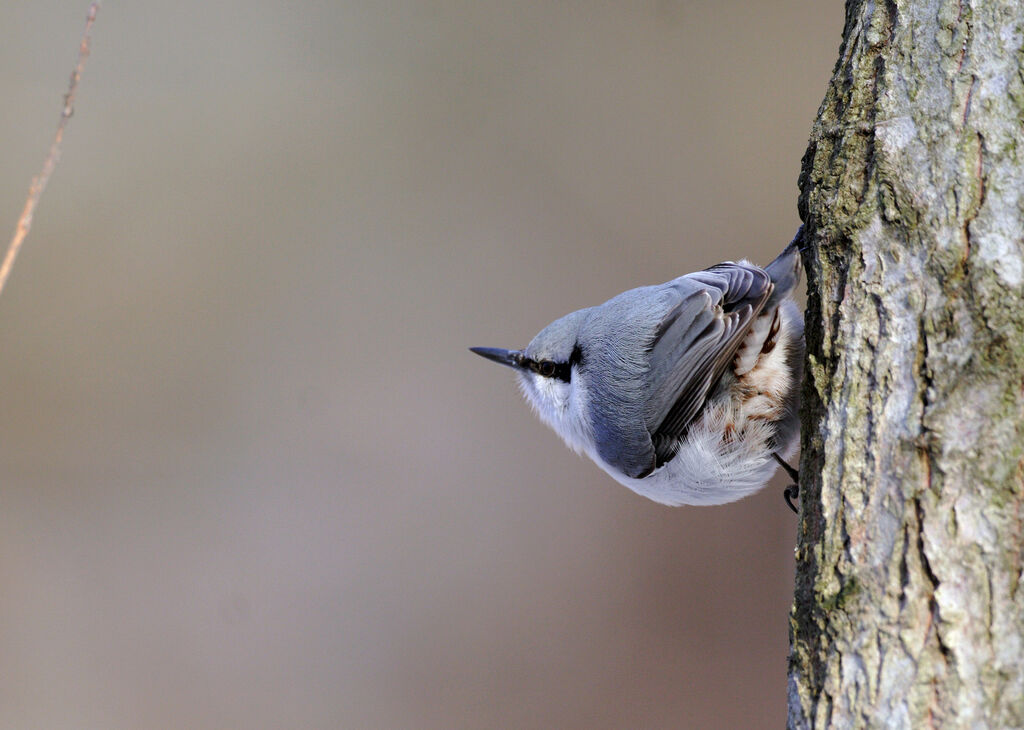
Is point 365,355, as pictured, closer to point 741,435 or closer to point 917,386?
point 741,435

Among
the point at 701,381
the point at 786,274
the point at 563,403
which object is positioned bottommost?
the point at 563,403

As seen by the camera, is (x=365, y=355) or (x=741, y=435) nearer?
(x=741, y=435)

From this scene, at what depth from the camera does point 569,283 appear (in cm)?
338

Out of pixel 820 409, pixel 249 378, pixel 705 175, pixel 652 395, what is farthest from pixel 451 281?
pixel 820 409

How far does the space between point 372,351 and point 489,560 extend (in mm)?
898

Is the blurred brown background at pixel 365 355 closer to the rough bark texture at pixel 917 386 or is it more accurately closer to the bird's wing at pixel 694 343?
the bird's wing at pixel 694 343

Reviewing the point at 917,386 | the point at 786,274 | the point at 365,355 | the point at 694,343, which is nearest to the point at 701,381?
the point at 694,343

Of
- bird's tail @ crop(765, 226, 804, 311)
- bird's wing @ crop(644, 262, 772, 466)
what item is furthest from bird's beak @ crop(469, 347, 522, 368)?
bird's tail @ crop(765, 226, 804, 311)

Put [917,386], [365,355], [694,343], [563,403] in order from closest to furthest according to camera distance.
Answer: [917,386] → [694,343] → [563,403] → [365,355]

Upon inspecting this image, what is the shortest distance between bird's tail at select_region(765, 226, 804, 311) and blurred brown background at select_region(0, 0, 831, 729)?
1.45 m

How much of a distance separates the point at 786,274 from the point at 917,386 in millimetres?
729

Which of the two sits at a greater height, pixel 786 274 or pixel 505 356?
pixel 786 274

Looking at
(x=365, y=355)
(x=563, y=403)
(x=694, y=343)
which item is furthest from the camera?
(x=365, y=355)

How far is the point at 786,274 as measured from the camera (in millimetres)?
1743
